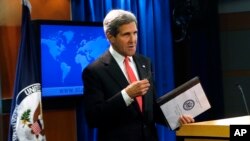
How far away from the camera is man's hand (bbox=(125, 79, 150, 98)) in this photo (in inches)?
88.6

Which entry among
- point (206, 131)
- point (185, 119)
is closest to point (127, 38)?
point (185, 119)

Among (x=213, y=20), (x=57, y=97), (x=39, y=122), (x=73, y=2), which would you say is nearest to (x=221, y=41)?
(x=213, y=20)

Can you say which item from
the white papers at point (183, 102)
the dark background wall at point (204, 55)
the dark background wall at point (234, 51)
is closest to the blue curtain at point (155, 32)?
the dark background wall at point (204, 55)

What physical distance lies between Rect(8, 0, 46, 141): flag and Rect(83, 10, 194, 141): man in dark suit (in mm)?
962

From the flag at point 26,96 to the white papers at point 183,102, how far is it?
1.24 metres

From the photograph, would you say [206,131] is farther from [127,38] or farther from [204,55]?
[204,55]

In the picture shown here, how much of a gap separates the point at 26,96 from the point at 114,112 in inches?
45.5

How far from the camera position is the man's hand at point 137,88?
7.38 feet

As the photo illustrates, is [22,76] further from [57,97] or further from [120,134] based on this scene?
[120,134]

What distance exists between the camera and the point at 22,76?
3324mm

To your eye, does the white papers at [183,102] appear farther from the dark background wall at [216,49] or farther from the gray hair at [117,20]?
the dark background wall at [216,49]

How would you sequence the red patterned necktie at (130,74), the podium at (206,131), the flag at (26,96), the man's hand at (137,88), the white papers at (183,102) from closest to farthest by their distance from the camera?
the podium at (206,131), the man's hand at (137,88), the white papers at (183,102), the red patterned necktie at (130,74), the flag at (26,96)

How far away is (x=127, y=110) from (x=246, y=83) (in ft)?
9.94

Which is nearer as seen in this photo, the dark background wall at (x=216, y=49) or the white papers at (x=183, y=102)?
the white papers at (x=183, y=102)
